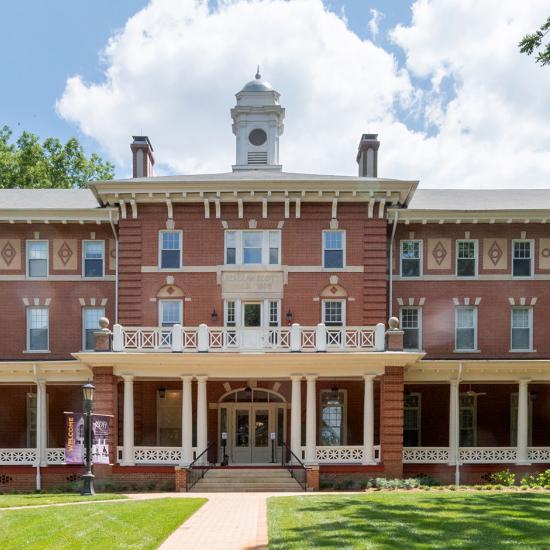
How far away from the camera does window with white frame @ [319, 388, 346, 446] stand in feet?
93.7

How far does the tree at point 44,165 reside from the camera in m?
50.3

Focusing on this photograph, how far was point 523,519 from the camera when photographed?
14555mm

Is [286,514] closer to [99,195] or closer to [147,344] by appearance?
[147,344]

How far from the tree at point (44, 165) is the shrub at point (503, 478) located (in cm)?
3649

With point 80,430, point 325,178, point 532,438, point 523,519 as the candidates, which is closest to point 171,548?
point 523,519

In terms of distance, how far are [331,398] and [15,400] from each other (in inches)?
494

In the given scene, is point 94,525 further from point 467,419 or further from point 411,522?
point 467,419

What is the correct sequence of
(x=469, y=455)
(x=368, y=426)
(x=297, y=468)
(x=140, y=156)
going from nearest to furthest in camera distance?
(x=297, y=468) → (x=368, y=426) → (x=469, y=455) → (x=140, y=156)

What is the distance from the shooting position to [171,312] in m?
28.3

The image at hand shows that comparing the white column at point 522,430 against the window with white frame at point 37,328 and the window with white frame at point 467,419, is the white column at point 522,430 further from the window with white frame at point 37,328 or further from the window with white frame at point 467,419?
the window with white frame at point 37,328

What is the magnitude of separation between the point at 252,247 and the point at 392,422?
8418 millimetres

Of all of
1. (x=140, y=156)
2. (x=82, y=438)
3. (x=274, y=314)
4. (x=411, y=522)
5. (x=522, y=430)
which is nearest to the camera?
(x=411, y=522)

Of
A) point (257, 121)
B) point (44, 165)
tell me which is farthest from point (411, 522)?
point (44, 165)

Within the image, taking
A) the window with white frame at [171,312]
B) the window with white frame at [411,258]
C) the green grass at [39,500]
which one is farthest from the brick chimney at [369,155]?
the green grass at [39,500]
